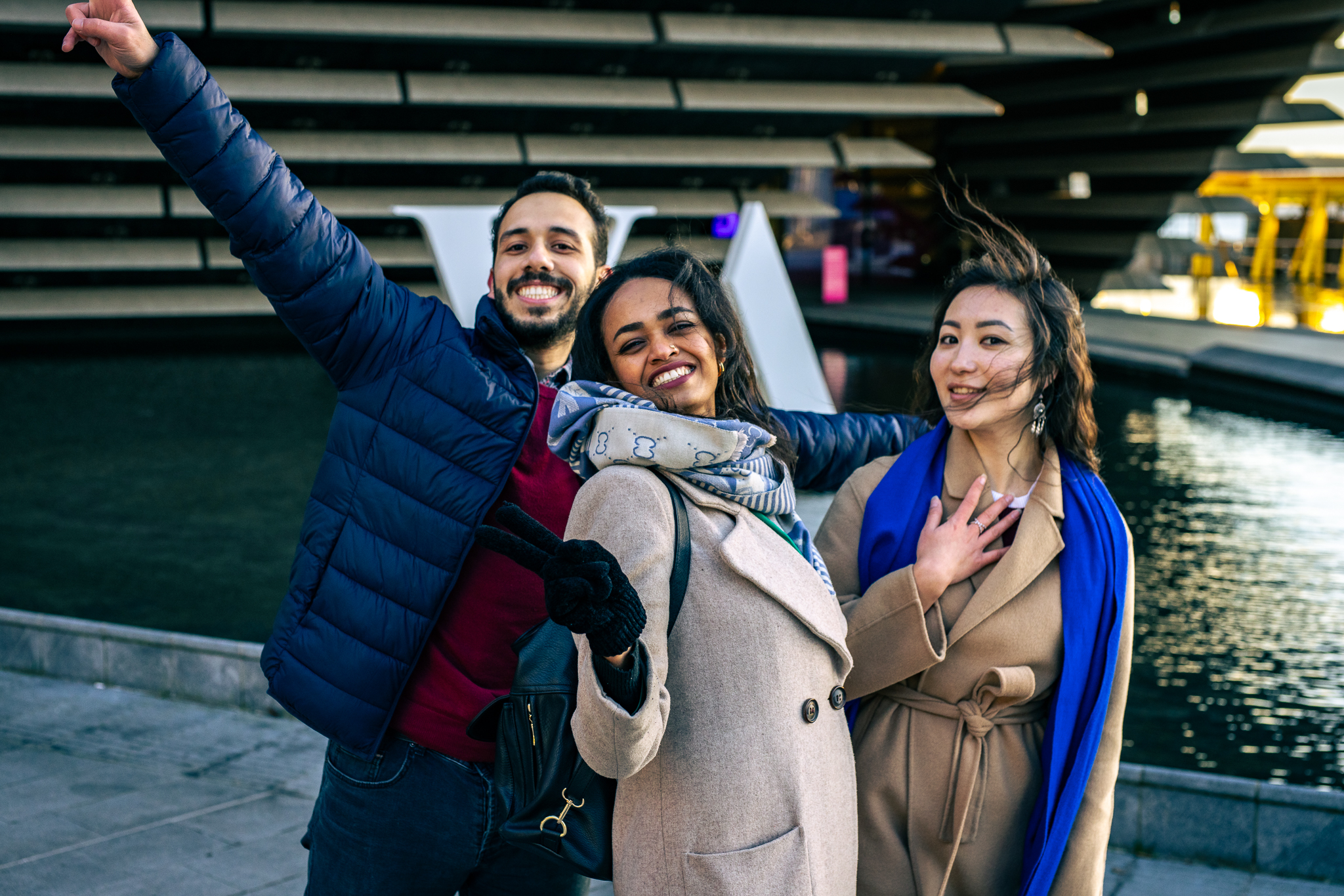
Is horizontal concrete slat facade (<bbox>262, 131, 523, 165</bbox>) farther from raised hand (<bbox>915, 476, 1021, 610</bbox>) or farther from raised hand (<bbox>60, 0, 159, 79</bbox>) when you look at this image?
raised hand (<bbox>915, 476, 1021, 610</bbox>)

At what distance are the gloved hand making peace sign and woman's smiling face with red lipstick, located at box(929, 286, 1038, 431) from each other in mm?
895

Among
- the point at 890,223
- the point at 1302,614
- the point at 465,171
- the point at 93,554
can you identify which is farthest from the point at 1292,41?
the point at 93,554

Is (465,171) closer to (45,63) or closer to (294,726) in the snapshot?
(45,63)

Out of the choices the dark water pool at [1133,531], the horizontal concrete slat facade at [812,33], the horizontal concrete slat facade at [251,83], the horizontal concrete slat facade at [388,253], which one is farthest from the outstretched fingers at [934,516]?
the horizontal concrete slat facade at [388,253]

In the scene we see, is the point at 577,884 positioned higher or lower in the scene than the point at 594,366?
lower

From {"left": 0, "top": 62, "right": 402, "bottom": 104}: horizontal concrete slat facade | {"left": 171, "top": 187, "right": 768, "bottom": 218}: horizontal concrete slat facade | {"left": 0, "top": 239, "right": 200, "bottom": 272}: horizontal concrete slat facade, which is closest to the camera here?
{"left": 0, "top": 62, "right": 402, "bottom": 104}: horizontal concrete slat facade

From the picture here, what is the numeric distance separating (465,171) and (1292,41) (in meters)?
11.3

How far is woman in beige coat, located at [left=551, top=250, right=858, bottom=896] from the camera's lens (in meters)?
1.48

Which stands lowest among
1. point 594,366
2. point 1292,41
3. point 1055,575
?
point 1055,575

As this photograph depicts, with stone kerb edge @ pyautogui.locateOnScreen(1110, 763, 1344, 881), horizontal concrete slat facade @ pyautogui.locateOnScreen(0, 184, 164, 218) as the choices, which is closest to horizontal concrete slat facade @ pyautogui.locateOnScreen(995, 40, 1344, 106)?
horizontal concrete slat facade @ pyautogui.locateOnScreen(0, 184, 164, 218)

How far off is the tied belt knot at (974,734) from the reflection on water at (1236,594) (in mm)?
674

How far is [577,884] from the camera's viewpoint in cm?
201

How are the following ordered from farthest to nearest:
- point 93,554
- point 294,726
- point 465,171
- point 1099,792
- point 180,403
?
point 465,171 < point 180,403 < point 93,554 < point 294,726 < point 1099,792

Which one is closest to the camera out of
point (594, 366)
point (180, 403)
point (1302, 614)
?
point (594, 366)
